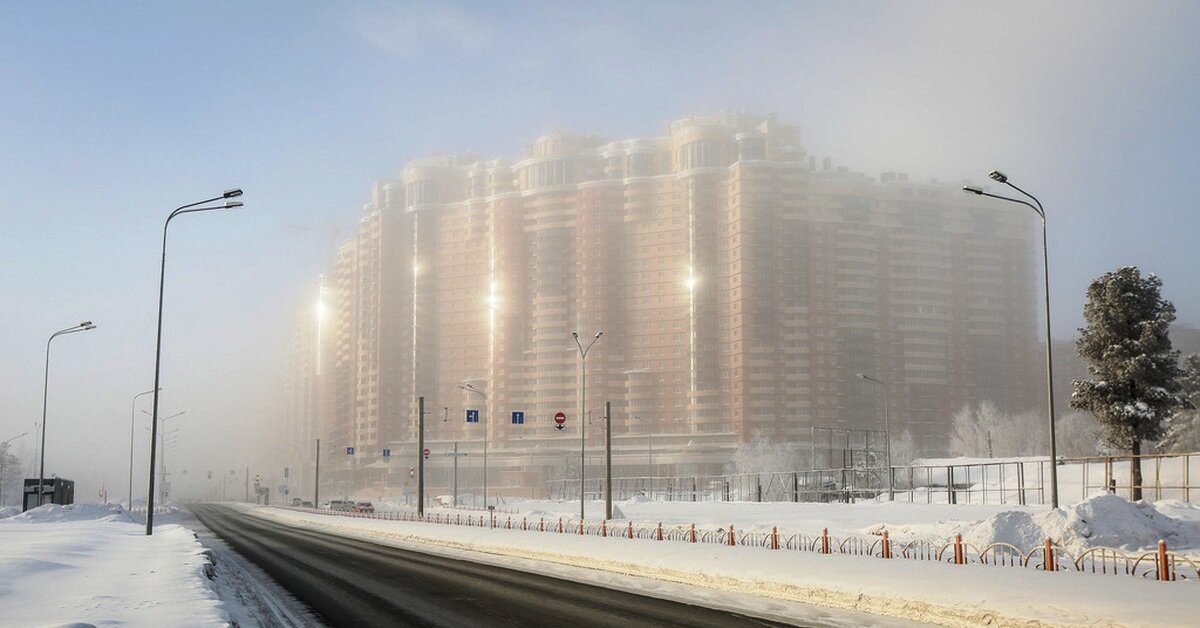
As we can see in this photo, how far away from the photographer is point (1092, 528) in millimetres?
35781

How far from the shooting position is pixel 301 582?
2638 cm

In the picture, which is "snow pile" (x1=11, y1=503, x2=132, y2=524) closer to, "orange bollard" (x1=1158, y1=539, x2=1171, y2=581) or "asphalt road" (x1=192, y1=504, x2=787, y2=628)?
"asphalt road" (x1=192, y1=504, x2=787, y2=628)

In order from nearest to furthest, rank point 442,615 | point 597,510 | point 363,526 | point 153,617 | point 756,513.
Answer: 1. point 153,617
2. point 442,615
3. point 363,526
4. point 756,513
5. point 597,510

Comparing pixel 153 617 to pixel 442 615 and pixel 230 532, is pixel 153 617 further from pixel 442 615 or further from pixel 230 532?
pixel 230 532

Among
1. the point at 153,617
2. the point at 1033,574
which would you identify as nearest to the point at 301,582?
the point at 153,617

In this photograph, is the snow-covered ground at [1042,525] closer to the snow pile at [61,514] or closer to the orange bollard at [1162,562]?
the orange bollard at [1162,562]

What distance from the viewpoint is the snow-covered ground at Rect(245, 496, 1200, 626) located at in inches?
602

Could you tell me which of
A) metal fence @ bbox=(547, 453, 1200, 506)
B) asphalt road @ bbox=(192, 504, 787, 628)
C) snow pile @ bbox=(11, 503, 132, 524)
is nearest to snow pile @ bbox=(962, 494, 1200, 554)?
metal fence @ bbox=(547, 453, 1200, 506)

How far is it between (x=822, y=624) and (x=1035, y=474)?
71.1 meters

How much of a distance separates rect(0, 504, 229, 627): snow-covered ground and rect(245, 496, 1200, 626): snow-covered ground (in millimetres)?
9875

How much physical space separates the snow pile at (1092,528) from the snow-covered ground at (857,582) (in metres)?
0.74

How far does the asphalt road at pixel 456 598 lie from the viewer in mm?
17531

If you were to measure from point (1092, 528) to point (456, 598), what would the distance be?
981 inches

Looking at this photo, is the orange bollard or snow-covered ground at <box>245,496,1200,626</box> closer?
snow-covered ground at <box>245,496,1200,626</box>
